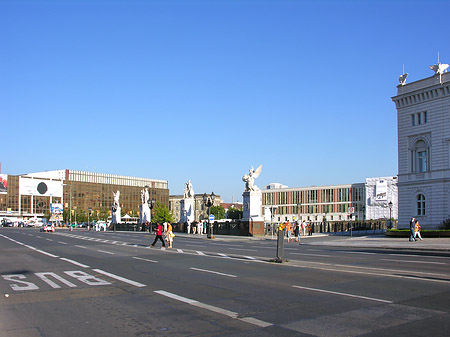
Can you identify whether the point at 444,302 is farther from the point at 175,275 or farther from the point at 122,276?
the point at 122,276

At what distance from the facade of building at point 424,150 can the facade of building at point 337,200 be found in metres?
66.4

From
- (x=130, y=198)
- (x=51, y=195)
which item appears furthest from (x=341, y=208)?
(x=51, y=195)

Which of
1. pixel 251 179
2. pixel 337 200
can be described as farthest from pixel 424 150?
pixel 337 200

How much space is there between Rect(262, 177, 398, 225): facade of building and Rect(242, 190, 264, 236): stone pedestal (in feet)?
228

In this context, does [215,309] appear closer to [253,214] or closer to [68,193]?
[253,214]

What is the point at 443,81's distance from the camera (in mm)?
51625

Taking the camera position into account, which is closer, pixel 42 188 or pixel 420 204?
pixel 420 204

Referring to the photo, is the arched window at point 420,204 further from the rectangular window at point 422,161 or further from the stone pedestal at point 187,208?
the stone pedestal at point 187,208

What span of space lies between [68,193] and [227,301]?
173m

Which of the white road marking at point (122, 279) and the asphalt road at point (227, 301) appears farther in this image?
the white road marking at point (122, 279)

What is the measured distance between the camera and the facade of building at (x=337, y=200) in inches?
5103

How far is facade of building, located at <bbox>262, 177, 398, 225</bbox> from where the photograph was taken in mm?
129625

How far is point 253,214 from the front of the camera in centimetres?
5328

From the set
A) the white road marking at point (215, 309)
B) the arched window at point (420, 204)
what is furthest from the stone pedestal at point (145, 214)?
the white road marking at point (215, 309)
